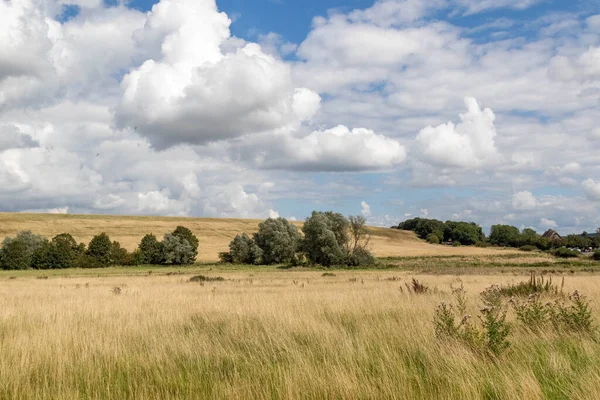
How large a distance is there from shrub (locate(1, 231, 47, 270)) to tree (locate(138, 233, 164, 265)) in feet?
51.9

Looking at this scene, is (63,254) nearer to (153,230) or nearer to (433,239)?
(153,230)

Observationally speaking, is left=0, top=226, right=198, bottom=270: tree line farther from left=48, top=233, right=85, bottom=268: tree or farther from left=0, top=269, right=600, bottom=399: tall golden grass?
left=0, top=269, right=600, bottom=399: tall golden grass

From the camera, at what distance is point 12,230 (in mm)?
108812

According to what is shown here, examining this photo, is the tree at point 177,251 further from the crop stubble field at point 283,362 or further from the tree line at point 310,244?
the crop stubble field at point 283,362

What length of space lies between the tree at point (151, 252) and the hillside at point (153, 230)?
36.2 feet

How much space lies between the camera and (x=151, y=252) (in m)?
87.2

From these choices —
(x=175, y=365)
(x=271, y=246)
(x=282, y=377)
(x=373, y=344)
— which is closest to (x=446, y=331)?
(x=373, y=344)

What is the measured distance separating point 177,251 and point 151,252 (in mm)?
5040

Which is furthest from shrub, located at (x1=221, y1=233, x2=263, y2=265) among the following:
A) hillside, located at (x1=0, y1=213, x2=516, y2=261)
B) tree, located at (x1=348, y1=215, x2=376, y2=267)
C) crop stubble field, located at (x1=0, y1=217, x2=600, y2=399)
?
crop stubble field, located at (x1=0, y1=217, x2=600, y2=399)

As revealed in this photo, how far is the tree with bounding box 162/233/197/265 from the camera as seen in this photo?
282 feet

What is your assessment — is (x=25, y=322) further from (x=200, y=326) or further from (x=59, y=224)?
(x=59, y=224)

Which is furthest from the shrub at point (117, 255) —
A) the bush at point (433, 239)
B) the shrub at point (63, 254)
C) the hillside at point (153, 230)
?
the bush at point (433, 239)

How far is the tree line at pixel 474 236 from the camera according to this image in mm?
160875

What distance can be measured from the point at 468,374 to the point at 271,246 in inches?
3280
